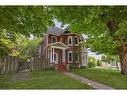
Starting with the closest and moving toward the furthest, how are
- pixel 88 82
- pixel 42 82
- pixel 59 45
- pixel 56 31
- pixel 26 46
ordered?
1. pixel 42 82
2. pixel 88 82
3. pixel 26 46
4. pixel 56 31
5. pixel 59 45

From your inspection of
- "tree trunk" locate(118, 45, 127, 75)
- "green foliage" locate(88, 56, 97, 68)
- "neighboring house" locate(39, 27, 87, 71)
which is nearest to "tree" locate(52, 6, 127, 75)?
"tree trunk" locate(118, 45, 127, 75)

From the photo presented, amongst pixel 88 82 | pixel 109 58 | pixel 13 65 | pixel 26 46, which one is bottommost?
pixel 88 82

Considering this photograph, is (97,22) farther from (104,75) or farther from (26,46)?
(26,46)

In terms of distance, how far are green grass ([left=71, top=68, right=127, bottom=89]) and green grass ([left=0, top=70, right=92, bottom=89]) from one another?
331 mm

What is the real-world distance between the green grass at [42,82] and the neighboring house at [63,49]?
28cm

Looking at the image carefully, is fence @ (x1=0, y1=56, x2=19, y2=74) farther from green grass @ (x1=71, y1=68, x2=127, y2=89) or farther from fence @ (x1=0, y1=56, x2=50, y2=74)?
green grass @ (x1=71, y1=68, x2=127, y2=89)

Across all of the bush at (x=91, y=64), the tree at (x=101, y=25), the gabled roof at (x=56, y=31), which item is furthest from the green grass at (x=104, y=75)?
the gabled roof at (x=56, y=31)

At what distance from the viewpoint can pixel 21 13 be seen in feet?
16.3

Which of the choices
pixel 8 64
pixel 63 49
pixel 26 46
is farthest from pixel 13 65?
pixel 63 49

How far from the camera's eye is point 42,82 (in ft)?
16.5

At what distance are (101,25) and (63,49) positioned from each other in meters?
1.40
